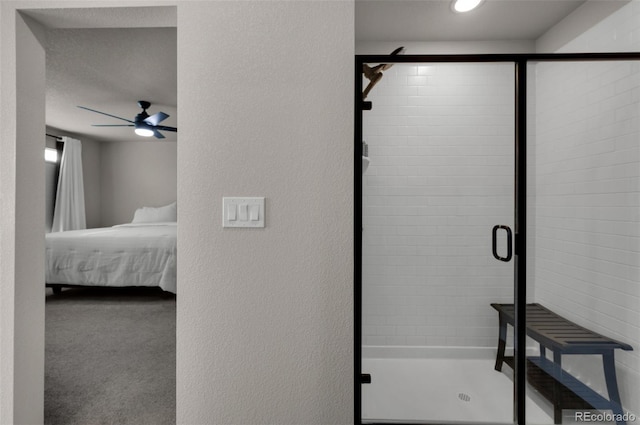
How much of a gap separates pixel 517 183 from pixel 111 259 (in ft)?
13.4

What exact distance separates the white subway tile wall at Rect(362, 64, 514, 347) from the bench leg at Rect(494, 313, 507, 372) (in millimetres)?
29

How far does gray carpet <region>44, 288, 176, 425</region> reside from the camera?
6.09 feet

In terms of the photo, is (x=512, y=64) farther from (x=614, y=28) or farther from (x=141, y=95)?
(x=141, y=95)

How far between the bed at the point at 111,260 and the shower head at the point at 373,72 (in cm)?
309

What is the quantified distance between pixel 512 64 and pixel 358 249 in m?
1.05

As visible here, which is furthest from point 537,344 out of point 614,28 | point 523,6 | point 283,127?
point 523,6

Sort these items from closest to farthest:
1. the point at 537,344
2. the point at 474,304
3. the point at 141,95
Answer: the point at 537,344, the point at 474,304, the point at 141,95

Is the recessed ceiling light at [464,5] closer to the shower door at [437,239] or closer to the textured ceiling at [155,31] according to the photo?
the textured ceiling at [155,31]

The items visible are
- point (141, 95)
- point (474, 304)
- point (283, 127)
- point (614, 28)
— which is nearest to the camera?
point (283, 127)

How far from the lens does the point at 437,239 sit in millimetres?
1714

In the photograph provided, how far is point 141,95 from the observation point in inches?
153

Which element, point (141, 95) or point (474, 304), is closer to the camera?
point (474, 304)

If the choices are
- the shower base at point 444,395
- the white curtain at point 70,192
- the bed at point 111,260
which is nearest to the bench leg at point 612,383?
the shower base at point 444,395

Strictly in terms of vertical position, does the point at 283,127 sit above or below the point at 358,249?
above
